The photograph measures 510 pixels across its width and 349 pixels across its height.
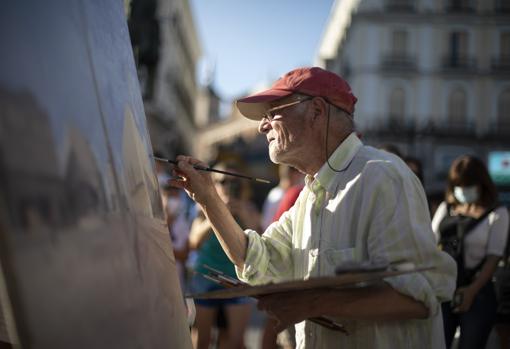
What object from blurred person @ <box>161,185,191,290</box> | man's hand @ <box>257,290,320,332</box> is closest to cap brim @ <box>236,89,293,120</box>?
man's hand @ <box>257,290,320,332</box>

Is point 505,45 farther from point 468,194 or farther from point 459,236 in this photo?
point 459,236

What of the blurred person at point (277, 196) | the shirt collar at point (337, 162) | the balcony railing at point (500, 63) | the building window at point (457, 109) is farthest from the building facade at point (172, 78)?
the shirt collar at point (337, 162)

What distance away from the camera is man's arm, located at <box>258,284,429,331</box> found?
1295mm

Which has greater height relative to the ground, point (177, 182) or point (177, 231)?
point (177, 182)

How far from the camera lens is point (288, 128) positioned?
1.62 meters

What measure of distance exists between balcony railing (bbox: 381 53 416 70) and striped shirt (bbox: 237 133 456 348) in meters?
35.9

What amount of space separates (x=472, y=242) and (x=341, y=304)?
2.35 m

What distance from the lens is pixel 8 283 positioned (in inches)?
24.6

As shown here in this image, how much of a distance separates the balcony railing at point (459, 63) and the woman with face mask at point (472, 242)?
35.2m

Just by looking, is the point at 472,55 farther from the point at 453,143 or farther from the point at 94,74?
the point at 94,74

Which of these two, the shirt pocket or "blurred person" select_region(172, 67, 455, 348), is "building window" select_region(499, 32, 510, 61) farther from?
the shirt pocket

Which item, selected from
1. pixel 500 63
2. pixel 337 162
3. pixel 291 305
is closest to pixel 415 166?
pixel 337 162

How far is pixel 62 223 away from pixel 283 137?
0.96 meters

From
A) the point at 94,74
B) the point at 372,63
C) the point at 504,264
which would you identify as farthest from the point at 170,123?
the point at 94,74
